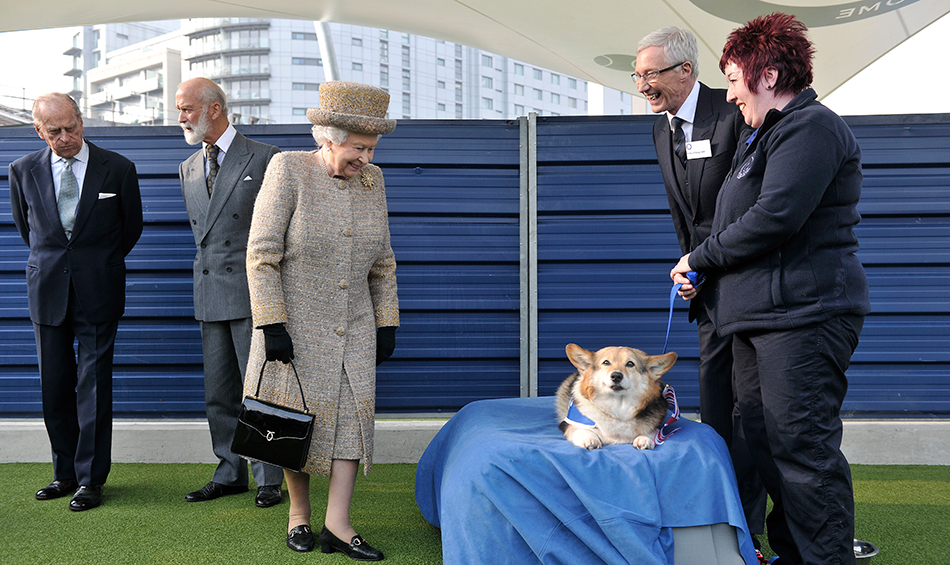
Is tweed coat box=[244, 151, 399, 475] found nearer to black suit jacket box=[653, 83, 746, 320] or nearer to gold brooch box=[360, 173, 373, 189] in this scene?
gold brooch box=[360, 173, 373, 189]

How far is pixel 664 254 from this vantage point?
12.3ft

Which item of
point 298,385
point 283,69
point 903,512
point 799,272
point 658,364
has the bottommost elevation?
point 903,512

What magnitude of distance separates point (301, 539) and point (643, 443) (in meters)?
1.39

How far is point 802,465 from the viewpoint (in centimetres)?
179

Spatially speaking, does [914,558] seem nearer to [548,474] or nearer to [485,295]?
[548,474]

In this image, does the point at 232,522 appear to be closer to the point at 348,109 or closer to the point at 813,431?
the point at 348,109

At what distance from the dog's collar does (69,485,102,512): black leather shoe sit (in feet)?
7.63

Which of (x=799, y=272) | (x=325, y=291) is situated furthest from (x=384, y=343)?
(x=799, y=272)

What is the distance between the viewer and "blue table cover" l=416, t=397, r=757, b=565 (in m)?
1.74

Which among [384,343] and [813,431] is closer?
[813,431]

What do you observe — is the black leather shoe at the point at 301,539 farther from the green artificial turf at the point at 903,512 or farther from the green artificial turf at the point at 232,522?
the green artificial turf at the point at 903,512

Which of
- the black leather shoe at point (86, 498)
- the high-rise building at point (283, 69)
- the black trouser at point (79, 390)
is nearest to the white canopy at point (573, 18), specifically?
the black trouser at point (79, 390)

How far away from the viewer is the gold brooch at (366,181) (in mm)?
2498

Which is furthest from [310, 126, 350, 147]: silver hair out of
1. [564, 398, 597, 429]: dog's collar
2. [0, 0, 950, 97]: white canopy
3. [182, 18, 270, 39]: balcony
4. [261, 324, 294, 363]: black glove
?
[182, 18, 270, 39]: balcony
